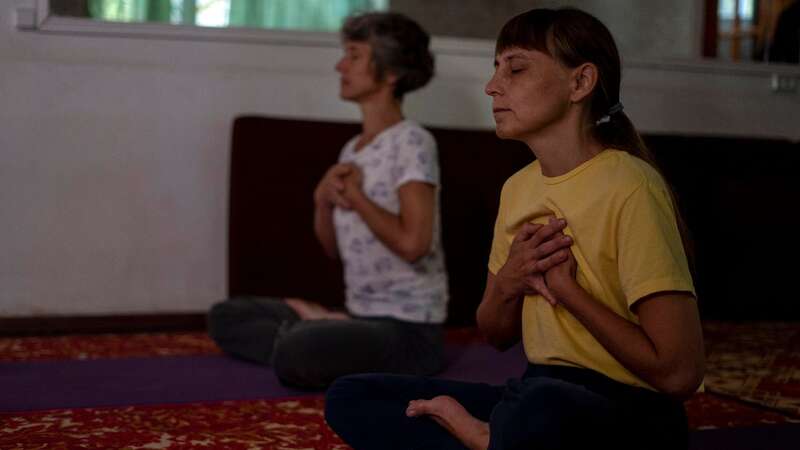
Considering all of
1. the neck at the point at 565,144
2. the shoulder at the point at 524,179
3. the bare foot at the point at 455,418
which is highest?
the neck at the point at 565,144

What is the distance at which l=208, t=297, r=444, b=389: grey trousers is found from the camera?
2.17m

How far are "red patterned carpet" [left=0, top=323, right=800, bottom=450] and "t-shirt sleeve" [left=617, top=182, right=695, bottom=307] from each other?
65 cm

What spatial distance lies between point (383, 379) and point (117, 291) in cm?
208

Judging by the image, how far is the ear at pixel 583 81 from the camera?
136cm

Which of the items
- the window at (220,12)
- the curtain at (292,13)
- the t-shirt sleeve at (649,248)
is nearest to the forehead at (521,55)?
the t-shirt sleeve at (649,248)

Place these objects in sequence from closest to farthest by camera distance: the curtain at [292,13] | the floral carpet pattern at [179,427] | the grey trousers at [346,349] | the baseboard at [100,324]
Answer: the floral carpet pattern at [179,427], the grey trousers at [346,349], the baseboard at [100,324], the curtain at [292,13]

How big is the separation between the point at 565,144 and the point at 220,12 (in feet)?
8.28

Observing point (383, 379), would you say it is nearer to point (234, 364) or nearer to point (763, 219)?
point (234, 364)

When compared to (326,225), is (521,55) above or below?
above

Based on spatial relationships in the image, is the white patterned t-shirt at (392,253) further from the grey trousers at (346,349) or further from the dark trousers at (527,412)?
the dark trousers at (527,412)

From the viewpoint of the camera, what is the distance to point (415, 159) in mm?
2375

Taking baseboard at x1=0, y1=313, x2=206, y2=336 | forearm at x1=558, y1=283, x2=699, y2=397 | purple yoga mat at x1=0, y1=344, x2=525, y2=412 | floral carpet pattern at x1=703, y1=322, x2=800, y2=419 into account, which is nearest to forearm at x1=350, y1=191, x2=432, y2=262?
purple yoga mat at x1=0, y1=344, x2=525, y2=412

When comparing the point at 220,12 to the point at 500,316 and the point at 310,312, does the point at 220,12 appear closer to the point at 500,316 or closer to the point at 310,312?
the point at 310,312

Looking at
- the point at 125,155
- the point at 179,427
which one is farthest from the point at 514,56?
the point at 125,155
